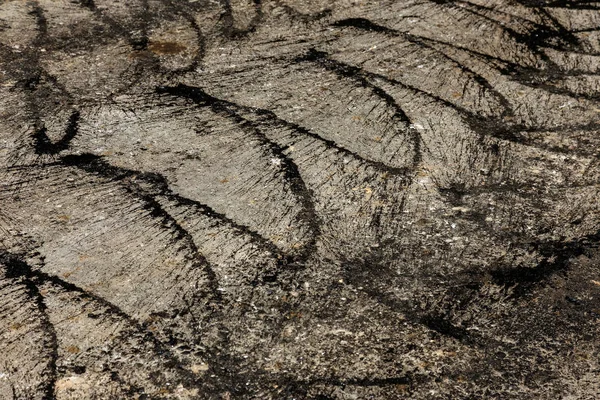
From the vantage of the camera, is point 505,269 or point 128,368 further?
point 505,269

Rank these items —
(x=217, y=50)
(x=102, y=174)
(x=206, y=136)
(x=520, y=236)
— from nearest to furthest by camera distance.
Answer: (x=520, y=236)
(x=102, y=174)
(x=206, y=136)
(x=217, y=50)

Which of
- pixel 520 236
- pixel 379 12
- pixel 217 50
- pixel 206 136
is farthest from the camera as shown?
pixel 379 12

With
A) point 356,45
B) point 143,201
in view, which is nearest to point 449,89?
point 356,45

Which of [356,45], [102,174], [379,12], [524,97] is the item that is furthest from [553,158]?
[102,174]

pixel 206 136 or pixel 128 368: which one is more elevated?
pixel 206 136

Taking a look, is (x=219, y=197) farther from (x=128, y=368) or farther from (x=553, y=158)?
(x=553, y=158)

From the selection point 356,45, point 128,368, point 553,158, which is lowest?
point 128,368
